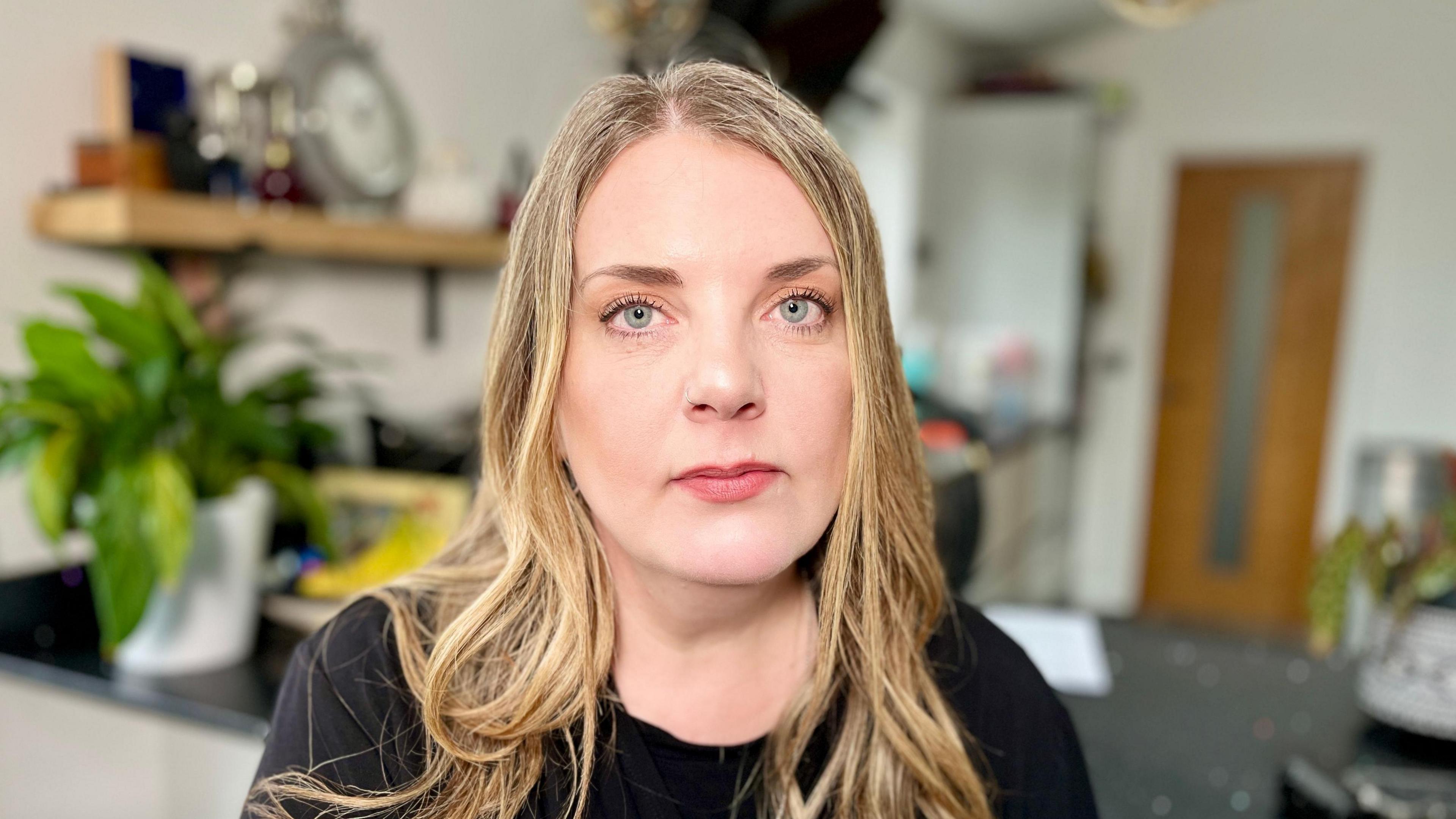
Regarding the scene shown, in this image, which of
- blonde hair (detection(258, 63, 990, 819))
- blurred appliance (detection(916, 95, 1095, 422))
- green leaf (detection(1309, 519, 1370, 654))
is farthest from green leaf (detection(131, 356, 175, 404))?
blurred appliance (detection(916, 95, 1095, 422))

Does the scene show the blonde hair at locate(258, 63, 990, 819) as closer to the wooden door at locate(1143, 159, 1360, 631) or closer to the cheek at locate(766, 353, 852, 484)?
the cheek at locate(766, 353, 852, 484)

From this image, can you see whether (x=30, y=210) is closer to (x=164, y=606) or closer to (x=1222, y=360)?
(x=164, y=606)

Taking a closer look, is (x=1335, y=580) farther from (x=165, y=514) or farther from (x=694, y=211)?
(x=165, y=514)

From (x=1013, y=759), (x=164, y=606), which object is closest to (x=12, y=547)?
(x=164, y=606)

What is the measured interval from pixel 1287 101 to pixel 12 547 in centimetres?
492

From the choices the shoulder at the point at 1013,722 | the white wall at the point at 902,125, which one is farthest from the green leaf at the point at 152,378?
the white wall at the point at 902,125

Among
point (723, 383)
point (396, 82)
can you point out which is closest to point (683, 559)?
point (723, 383)

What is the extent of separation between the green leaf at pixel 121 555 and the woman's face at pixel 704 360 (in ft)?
2.49

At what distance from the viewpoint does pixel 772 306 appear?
766 mm

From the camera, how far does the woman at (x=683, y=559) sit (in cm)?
74

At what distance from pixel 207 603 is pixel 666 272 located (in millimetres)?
994

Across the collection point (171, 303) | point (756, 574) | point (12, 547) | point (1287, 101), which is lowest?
point (12, 547)

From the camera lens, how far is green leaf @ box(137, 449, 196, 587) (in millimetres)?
1236

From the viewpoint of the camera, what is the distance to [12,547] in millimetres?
1457
